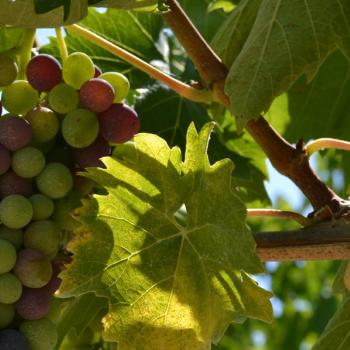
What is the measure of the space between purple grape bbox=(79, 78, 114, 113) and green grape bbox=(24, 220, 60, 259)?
0.18 m

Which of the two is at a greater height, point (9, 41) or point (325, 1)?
point (325, 1)

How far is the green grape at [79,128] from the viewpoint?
121 centimetres

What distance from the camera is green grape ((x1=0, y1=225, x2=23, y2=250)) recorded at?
114 centimetres

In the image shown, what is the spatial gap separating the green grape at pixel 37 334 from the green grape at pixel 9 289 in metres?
0.04

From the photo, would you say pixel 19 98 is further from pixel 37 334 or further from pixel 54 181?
pixel 37 334

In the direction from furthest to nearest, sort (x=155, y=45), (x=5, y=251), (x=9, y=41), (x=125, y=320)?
(x=155, y=45) → (x=9, y=41) → (x=125, y=320) → (x=5, y=251)

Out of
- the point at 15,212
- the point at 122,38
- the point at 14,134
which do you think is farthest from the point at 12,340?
the point at 122,38

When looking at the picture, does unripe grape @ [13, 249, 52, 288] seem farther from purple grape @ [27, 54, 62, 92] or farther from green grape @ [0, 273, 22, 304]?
purple grape @ [27, 54, 62, 92]

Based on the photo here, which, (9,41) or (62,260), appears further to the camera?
(9,41)

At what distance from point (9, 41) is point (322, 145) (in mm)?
505

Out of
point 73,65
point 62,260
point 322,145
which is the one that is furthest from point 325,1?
point 62,260

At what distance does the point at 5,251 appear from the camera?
1.11 meters

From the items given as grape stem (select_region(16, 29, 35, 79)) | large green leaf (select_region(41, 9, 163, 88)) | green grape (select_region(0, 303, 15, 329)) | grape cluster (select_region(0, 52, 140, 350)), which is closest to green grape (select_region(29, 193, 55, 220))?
grape cluster (select_region(0, 52, 140, 350))

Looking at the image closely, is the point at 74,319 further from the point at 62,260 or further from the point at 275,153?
the point at 275,153
